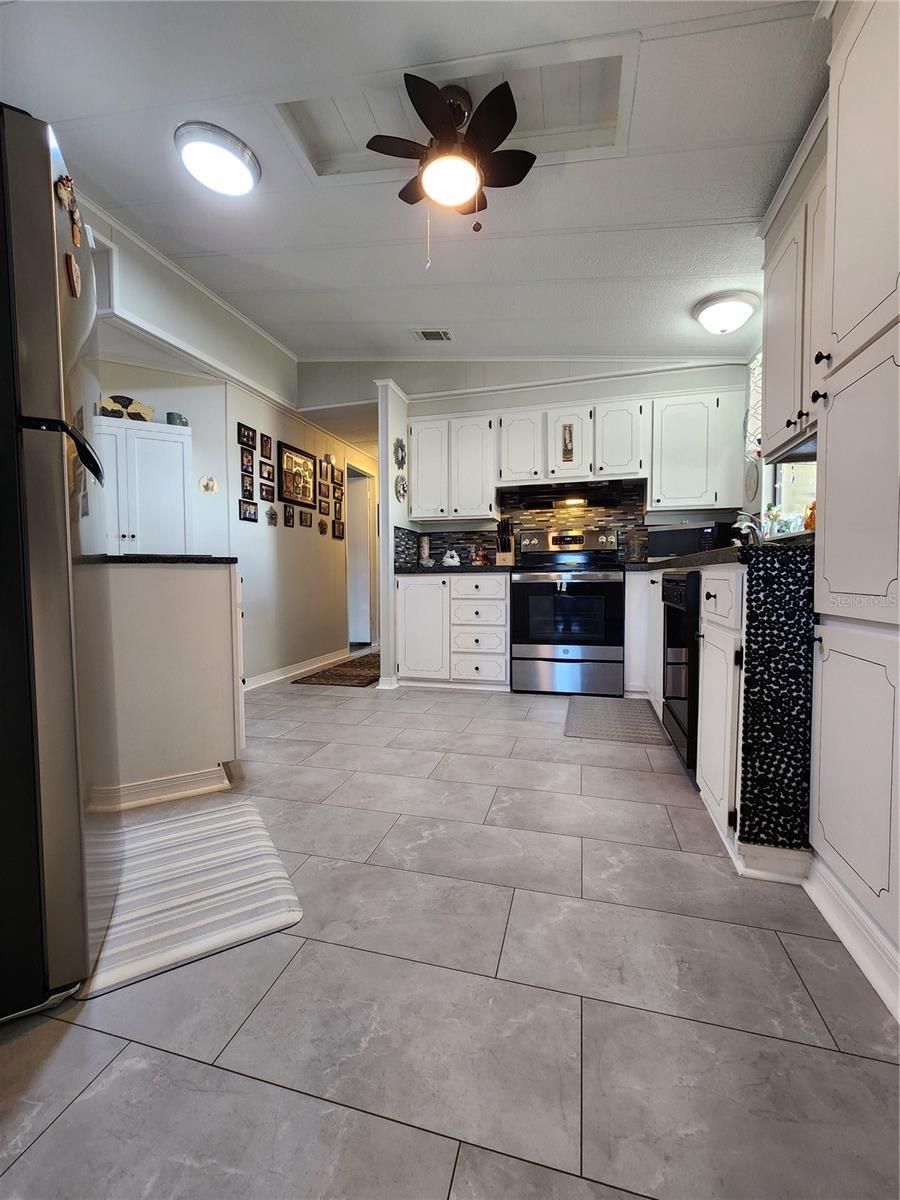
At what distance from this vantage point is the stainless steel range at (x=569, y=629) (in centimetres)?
354

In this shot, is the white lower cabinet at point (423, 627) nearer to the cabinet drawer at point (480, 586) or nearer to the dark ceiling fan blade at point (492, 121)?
the cabinet drawer at point (480, 586)

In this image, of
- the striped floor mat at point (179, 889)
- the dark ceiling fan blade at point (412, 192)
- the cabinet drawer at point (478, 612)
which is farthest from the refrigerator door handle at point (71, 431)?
the cabinet drawer at point (478, 612)

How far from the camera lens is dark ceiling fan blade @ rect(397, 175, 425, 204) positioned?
1.99 meters

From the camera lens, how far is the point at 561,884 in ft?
4.50

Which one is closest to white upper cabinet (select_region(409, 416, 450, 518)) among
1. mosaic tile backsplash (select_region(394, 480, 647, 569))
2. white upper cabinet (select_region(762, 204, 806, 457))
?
mosaic tile backsplash (select_region(394, 480, 647, 569))

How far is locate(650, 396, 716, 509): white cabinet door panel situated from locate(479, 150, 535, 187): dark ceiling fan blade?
2.29 meters

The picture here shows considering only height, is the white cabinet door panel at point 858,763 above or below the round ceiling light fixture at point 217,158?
below

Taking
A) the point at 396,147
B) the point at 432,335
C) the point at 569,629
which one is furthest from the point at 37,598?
the point at 432,335

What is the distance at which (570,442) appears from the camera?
4.00m

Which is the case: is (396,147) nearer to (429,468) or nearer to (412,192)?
(412,192)

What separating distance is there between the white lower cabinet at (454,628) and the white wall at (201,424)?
56.4 inches

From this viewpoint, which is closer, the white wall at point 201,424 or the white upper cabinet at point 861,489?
the white upper cabinet at point 861,489

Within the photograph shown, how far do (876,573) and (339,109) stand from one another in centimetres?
244

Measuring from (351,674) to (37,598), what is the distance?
363 cm
